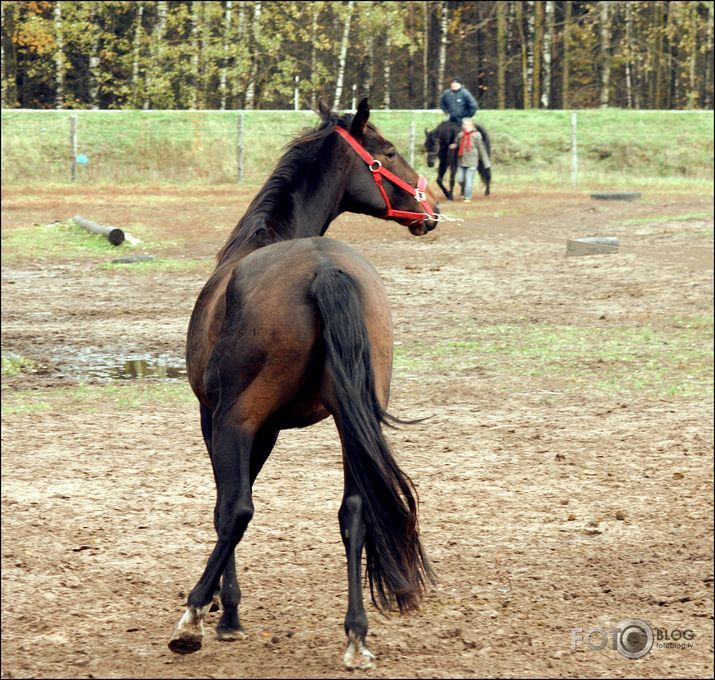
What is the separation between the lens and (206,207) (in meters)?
21.8

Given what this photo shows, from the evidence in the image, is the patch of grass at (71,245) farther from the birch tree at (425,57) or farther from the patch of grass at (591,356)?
the birch tree at (425,57)

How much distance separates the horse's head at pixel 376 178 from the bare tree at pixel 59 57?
90.2 feet

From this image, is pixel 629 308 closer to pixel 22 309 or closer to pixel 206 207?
pixel 22 309

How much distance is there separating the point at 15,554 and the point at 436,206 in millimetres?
2709

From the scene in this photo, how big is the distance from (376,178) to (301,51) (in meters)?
30.4

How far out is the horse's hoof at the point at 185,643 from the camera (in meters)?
4.02

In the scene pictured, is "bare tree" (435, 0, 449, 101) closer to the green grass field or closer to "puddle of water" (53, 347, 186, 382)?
the green grass field

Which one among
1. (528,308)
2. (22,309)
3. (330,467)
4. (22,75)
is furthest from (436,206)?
(22,75)

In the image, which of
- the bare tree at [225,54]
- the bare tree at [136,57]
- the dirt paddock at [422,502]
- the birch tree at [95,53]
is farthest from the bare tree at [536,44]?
the dirt paddock at [422,502]

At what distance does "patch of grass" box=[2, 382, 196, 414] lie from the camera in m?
8.55

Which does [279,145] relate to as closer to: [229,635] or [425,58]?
[425,58]

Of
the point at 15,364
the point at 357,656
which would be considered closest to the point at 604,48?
the point at 15,364

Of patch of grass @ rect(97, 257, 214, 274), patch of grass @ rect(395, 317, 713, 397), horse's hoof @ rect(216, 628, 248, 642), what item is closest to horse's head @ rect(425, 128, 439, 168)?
patch of grass @ rect(97, 257, 214, 274)

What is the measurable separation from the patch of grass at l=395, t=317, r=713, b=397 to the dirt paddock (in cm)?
5
